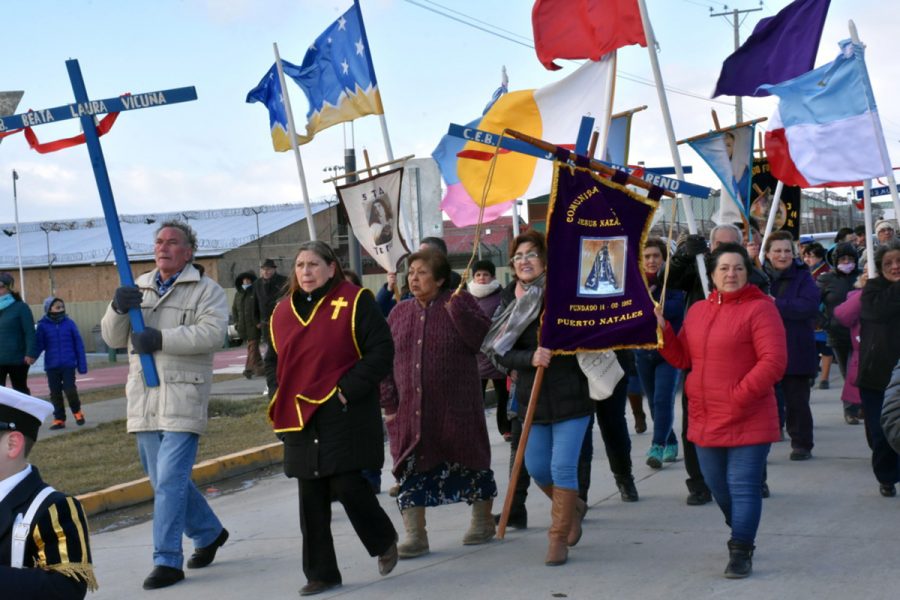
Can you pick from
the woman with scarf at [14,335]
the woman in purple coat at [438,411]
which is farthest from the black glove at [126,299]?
the woman with scarf at [14,335]

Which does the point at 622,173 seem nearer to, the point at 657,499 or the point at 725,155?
the point at 657,499

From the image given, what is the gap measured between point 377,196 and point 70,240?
1830 inches

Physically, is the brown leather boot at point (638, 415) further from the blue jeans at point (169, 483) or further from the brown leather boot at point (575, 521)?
the blue jeans at point (169, 483)

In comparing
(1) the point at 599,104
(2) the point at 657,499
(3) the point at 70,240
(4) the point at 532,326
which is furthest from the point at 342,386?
(3) the point at 70,240

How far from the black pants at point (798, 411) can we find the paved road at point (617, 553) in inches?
13.3

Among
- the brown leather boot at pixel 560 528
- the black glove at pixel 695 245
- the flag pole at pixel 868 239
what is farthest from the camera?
the flag pole at pixel 868 239

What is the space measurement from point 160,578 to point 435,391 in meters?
1.82

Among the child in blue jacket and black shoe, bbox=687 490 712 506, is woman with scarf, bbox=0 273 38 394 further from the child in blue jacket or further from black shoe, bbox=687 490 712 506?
black shoe, bbox=687 490 712 506

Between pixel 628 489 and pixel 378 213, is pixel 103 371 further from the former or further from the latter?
pixel 628 489

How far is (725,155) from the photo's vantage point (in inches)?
362

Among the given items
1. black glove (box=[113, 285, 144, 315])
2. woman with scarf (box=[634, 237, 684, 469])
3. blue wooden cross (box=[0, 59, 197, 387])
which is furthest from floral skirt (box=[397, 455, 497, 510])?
woman with scarf (box=[634, 237, 684, 469])

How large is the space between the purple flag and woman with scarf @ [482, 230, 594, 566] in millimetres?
3495

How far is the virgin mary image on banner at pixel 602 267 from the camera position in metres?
6.35

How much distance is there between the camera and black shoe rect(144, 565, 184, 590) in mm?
6281
